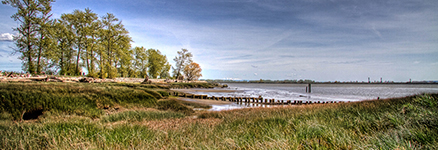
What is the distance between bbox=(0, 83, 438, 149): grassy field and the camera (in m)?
3.73

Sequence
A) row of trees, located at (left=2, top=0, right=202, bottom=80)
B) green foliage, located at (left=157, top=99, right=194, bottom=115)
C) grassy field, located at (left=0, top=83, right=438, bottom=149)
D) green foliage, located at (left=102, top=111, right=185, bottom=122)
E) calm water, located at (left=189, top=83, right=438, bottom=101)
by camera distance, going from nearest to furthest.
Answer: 1. grassy field, located at (left=0, top=83, right=438, bottom=149)
2. green foliage, located at (left=102, top=111, right=185, bottom=122)
3. green foliage, located at (left=157, top=99, right=194, bottom=115)
4. row of trees, located at (left=2, top=0, right=202, bottom=80)
5. calm water, located at (left=189, top=83, right=438, bottom=101)

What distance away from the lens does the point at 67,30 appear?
96.1 feet

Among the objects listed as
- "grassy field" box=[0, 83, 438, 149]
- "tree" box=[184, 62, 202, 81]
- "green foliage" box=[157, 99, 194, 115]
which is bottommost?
"green foliage" box=[157, 99, 194, 115]

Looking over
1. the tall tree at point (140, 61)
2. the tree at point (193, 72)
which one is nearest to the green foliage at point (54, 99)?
the tall tree at point (140, 61)

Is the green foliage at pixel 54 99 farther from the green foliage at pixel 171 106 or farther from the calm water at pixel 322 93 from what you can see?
the calm water at pixel 322 93

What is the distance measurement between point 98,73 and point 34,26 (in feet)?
35.4

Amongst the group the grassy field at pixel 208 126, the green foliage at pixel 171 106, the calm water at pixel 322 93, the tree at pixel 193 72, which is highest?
the tree at pixel 193 72

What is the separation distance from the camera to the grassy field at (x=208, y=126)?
12.2 ft

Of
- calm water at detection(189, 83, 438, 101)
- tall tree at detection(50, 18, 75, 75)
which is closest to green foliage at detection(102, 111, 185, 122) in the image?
calm water at detection(189, 83, 438, 101)

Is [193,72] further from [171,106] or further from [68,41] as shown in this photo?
[171,106]

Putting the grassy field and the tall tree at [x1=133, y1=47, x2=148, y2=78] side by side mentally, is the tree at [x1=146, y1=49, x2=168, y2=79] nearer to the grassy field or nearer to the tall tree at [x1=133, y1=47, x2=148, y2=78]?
the tall tree at [x1=133, y1=47, x2=148, y2=78]

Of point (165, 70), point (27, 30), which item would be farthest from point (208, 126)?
point (165, 70)

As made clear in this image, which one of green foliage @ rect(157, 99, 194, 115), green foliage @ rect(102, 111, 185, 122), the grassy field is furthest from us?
green foliage @ rect(157, 99, 194, 115)

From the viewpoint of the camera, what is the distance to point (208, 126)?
20.6ft
